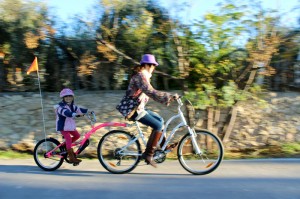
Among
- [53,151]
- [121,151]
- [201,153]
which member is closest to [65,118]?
[53,151]

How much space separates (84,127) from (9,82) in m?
2.47

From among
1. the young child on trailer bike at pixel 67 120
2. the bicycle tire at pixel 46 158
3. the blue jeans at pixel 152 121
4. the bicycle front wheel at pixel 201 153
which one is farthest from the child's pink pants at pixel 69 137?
the bicycle front wheel at pixel 201 153

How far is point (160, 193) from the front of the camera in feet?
16.7

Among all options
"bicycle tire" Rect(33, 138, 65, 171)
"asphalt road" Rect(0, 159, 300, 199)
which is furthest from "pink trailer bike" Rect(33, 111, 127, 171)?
"asphalt road" Rect(0, 159, 300, 199)

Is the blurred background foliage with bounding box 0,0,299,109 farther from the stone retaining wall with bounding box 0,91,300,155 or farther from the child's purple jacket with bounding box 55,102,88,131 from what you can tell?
the child's purple jacket with bounding box 55,102,88,131

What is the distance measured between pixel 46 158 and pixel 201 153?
2.66m

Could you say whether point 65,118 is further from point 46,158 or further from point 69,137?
point 46,158

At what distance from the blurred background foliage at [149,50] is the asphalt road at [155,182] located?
206cm

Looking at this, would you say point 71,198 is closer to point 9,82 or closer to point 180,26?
point 180,26

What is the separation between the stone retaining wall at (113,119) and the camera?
8469mm

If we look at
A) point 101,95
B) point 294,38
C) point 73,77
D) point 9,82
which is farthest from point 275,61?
point 9,82

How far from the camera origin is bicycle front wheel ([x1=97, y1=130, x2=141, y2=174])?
6320mm

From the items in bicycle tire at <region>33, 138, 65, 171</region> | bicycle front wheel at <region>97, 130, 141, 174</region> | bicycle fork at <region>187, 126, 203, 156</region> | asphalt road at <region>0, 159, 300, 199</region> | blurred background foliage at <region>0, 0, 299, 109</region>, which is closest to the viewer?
asphalt road at <region>0, 159, 300, 199</region>

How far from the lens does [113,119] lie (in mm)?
8617
